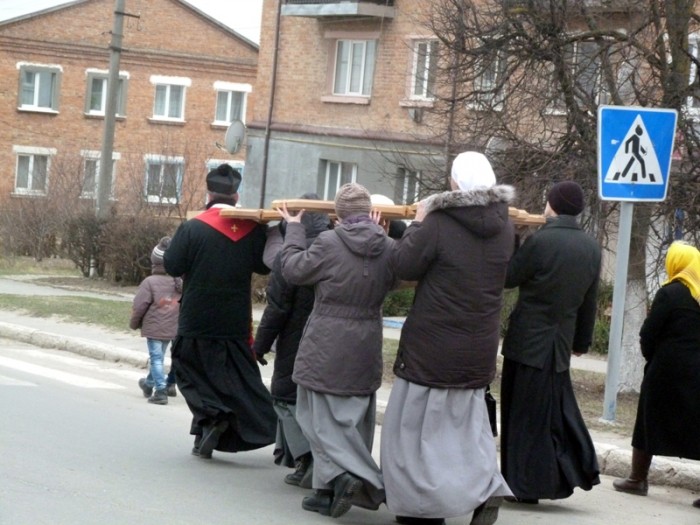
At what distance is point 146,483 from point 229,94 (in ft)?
131

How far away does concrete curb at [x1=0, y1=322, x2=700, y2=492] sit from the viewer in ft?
28.1

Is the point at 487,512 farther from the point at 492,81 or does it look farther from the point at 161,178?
the point at 161,178

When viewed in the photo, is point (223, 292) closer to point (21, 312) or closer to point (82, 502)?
point (82, 502)

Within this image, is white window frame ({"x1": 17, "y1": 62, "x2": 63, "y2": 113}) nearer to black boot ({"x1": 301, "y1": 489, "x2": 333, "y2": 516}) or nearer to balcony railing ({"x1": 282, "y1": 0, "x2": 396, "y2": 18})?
balcony railing ({"x1": 282, "y1": 0, "x2": 396, "y2": 18})

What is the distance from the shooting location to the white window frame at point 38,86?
140ft

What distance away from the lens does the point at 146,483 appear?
7.39 m

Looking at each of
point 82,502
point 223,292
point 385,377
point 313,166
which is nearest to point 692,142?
point 385,377

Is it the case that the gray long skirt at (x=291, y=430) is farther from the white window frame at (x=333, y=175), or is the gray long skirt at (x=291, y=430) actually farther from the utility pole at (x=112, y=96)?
the white window frame at (x=333, y=175)

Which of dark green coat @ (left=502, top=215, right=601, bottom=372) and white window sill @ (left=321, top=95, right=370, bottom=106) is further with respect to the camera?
white window sill @ (left=321, top=95, right=370, bottom=106)

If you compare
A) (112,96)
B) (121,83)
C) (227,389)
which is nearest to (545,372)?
(227,389)

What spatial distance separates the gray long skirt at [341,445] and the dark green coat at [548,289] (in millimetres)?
1035

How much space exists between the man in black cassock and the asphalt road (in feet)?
1.11

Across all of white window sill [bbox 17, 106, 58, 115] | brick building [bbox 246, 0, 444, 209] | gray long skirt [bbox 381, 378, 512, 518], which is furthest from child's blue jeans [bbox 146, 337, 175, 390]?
white window sill [bbox 17, 106, 58, 115]

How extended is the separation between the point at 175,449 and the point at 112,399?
7.92 ft
